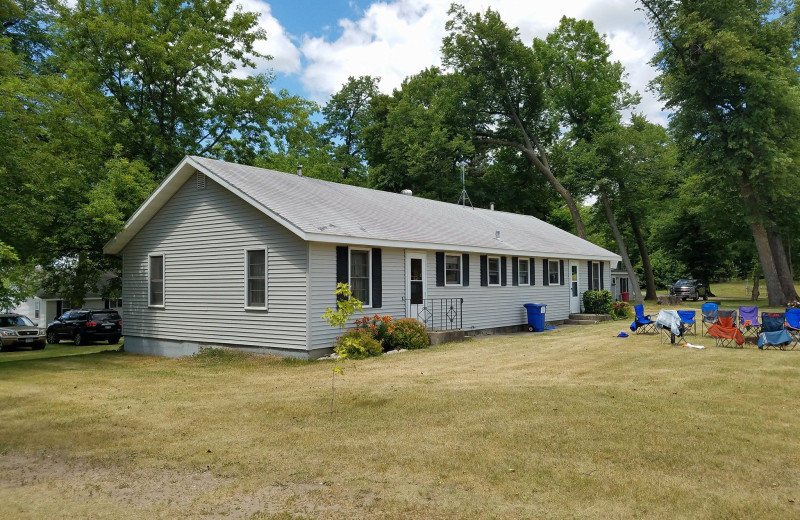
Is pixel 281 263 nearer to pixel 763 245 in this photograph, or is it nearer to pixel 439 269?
pixel 439 269

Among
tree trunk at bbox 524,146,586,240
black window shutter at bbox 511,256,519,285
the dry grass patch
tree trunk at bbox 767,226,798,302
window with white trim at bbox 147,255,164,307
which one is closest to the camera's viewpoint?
the dry grass patch

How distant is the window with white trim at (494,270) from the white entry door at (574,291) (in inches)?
243

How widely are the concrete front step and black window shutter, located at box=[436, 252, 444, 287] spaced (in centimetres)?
944

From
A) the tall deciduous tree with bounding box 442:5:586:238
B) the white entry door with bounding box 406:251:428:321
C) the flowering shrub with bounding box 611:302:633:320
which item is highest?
the tall deciduous tree with bounding box 442:5:586:238

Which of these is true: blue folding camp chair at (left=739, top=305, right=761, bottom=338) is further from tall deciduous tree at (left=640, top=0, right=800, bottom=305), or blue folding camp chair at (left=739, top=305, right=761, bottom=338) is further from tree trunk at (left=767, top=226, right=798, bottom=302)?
tree trunk at (left=767, top=226, right=798, bottom=302)

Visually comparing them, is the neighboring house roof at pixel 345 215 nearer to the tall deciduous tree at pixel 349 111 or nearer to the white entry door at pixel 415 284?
the white entry door at pixel 415 284

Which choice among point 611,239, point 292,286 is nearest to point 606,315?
point 292,286

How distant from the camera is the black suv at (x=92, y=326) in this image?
26797 millimetres

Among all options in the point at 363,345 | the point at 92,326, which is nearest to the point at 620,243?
the point at 363,345

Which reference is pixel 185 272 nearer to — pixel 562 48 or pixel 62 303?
pixel 62 303

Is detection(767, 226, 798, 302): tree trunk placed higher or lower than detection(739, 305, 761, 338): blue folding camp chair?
higher

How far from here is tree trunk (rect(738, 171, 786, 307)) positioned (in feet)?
93.5

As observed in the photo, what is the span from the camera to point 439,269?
1748 centimetres

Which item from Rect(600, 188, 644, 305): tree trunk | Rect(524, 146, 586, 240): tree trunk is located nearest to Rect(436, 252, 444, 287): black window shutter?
Rect(524, 146, 586, 240): tree trunk
